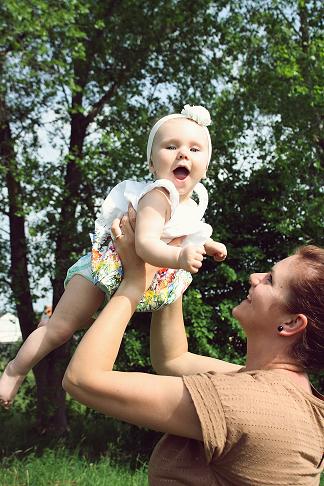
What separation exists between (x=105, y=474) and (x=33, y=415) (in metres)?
5.37

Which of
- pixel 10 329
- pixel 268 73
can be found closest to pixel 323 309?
pixel 268 73

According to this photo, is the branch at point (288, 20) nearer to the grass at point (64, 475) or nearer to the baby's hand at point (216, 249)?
the grass at point (64, 475)

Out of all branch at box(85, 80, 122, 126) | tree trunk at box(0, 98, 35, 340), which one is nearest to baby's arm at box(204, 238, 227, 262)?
tree trunk at box(0, 98, 35, 340)

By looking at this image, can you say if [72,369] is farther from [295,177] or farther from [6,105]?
[6,105]

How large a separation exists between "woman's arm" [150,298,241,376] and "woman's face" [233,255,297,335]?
43 cm

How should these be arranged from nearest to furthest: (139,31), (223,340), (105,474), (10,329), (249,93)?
(105,474) → (223,340) → (249,93) → (139,31) → (10,329)

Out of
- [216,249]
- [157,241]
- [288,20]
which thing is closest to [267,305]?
[216,249]

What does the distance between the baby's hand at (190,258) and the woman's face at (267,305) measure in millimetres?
214

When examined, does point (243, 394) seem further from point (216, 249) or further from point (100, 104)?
point (100, 104)

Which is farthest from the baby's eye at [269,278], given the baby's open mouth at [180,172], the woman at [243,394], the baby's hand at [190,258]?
the baby's open mouth at [180,172]

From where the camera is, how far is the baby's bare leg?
8.31 ft

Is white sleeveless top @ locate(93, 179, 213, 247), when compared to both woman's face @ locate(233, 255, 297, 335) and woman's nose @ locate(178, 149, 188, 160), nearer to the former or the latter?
woman's nose @ locate(178, 149, 188, 160)

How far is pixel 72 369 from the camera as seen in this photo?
6.51ft

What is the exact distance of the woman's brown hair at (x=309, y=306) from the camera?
2119mm
